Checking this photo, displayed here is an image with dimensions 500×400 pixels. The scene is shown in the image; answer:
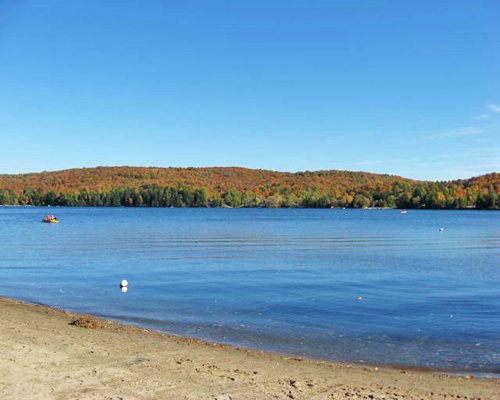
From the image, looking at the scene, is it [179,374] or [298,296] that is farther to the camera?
→ [298,296]

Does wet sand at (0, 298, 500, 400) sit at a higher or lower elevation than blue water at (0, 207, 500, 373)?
higher

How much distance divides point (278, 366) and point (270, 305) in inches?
326

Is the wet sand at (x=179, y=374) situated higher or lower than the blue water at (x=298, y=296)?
higher

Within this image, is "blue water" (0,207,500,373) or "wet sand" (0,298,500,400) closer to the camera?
"wet sand" (0,298,500,400)

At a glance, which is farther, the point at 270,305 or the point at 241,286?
the point at 241,286

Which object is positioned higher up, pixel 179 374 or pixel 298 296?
pixel 179 374

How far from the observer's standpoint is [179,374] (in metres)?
10.6

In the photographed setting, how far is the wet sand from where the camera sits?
945 centimetres

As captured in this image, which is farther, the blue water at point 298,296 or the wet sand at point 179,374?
the blue water at point 298,296

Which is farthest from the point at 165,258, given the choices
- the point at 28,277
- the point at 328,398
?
the point at 328,398

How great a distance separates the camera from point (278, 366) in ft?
38.8

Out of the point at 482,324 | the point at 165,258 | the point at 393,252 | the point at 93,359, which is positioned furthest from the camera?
the point at 393,252

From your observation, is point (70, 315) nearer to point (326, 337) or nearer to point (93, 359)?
point (93, 359)

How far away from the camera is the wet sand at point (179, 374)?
31.0ft
